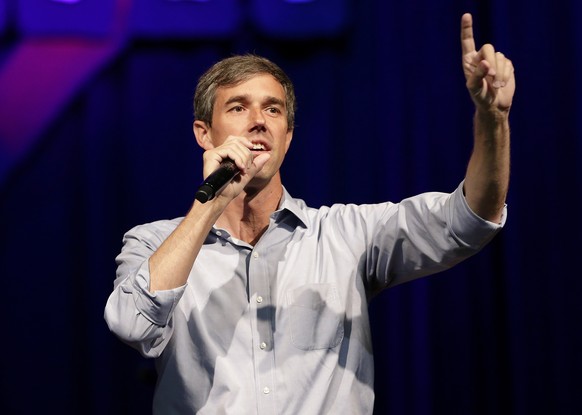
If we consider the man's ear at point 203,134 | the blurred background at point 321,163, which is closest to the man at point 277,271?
the man's ear at point 203,134

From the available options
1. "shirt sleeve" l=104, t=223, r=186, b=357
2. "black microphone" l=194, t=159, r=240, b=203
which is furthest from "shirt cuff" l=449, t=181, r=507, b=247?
"shirt sleeve" l=104, t=223, r=186, b=357

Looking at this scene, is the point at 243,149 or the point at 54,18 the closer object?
the point at 243,149

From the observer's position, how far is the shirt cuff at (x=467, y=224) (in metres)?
1.57

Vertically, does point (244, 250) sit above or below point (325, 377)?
above

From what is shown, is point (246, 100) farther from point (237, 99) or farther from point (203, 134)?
point (203, 134)

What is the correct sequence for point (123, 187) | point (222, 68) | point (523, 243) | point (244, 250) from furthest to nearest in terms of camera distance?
point (123, 187) < point (523, 243) < point (222, 68) < point (244, 250)

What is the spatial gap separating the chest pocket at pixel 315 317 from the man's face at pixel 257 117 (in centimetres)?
30

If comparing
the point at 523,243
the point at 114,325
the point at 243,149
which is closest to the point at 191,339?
the point at 114,325

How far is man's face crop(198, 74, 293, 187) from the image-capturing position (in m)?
1.92

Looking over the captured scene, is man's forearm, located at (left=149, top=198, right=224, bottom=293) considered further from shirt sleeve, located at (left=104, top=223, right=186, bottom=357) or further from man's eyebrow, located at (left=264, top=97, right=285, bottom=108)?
man's eyebrow, located at (left=264, top=97, right=285, bottom=108)

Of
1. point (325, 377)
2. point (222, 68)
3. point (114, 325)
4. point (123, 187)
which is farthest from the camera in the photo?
point (123, 187)

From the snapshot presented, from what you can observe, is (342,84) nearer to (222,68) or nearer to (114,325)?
(222,68)

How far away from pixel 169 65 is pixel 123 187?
1.54ft

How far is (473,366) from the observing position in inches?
105
